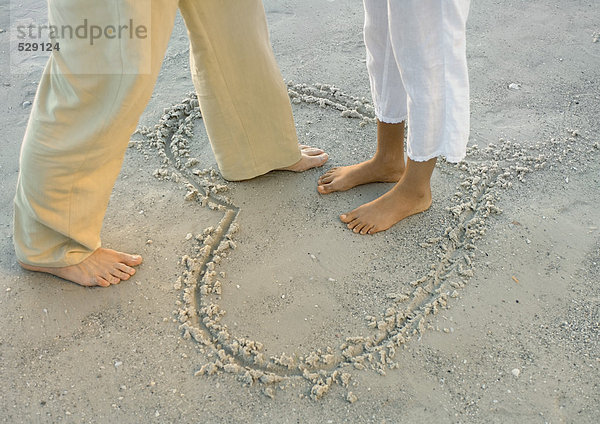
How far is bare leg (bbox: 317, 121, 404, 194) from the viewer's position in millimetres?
2016

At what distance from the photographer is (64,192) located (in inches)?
62.2

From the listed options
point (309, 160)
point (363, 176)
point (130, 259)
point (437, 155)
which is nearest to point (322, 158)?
point (309, 160)

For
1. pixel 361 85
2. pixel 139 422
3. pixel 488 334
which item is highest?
pixel 361 85

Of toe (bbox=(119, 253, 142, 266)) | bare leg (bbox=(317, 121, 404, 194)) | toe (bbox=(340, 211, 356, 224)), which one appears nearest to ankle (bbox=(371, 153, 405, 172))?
bare leg (bbox=(317, 121, 404, 194))

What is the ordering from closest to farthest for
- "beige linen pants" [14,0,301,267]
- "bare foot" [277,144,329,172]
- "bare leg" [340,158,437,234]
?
1. "beige linen pants" [14,0,301,267]
2. "bare leg" [340,158,437,234]
3. "bare foot" [277,144,329,172]

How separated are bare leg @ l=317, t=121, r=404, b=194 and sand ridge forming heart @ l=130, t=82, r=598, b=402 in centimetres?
20

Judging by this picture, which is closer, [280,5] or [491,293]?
[491,293]

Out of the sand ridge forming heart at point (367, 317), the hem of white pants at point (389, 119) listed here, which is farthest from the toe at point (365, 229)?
the hem of white pants at point (389, 119)

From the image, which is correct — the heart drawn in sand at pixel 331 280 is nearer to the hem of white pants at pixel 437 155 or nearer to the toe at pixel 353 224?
Result: the toe at pixel 353 224

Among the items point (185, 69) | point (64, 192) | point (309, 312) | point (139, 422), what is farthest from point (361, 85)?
point (139, 422)

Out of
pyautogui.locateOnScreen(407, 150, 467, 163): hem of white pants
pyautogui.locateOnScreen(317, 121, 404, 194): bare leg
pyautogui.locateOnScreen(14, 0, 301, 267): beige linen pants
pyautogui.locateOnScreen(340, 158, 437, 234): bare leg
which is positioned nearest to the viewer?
pyautogui.locateOnScreen(14, 0, 301, 267): beige linen pants

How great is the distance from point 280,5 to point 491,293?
2150 millimetres

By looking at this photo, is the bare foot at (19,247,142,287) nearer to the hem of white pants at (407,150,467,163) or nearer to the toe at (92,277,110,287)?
the toe at (92,277,110,287)

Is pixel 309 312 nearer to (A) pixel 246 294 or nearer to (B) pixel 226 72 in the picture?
(A) pixel 246 294
